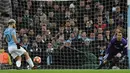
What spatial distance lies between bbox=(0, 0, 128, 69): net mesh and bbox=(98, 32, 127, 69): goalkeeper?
12.8 inches

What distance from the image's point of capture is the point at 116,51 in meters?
15.8

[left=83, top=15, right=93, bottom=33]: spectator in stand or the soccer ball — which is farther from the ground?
[left=83, top=15, right=93, bottom=33]: spectator in stand

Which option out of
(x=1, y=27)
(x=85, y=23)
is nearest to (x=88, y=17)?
(x=85, y=23)

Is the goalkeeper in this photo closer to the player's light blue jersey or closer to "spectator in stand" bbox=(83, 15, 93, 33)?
"spectator in stand" bbox=(83, 15, 93, 33)

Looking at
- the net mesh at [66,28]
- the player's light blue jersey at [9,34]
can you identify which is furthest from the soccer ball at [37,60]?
the player's light blue jersey at [9,34]

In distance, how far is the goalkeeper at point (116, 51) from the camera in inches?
609

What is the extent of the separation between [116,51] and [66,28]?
2.65 meters

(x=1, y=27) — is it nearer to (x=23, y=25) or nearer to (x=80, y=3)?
(x=23, y=25)

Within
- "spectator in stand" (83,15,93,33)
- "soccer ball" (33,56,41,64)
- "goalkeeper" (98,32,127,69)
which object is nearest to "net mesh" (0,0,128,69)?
"spectator in stand" (83,15,93,33)

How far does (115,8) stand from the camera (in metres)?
18.3

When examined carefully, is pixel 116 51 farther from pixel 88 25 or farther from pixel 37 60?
pixel 37 60

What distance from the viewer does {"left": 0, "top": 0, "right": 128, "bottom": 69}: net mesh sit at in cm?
1680

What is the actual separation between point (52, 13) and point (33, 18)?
74 cm

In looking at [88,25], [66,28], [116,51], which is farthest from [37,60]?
[116,51]
